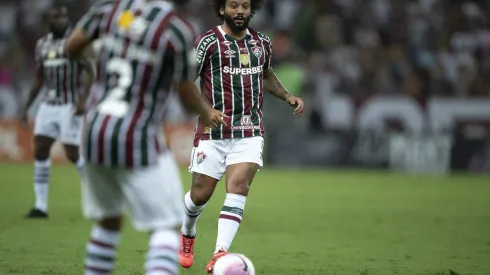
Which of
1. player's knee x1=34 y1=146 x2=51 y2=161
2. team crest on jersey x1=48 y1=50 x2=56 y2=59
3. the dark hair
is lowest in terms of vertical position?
A: player's knee x1=34 y1=146 x2=51 y2=161

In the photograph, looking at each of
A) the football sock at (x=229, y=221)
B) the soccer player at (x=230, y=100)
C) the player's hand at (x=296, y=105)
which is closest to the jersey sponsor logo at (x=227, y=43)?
the soccer player at (x=230, y=100)

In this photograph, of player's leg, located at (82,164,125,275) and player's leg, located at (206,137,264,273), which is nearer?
player's leg, located at (82,164,125,275)

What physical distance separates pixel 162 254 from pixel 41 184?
7047 millimetres

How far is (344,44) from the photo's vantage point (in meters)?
23.7

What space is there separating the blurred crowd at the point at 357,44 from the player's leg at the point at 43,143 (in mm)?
10018

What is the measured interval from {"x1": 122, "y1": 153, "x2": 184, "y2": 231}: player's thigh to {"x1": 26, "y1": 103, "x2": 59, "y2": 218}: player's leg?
683cm

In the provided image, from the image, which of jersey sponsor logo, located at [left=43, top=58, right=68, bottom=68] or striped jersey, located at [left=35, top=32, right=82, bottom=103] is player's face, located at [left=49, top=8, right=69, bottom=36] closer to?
striped jersey, located at [left=35, top=32, right=82, bottom=103]

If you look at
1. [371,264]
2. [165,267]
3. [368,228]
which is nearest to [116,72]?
[165,267]

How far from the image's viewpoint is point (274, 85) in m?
8.40

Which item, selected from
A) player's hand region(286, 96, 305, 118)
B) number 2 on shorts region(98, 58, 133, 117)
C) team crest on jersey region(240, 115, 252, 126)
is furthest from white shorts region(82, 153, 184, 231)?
player's hand region(286, 96, 305, 118)

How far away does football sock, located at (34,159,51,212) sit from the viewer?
11.8 metres

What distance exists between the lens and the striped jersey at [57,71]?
12000 millimetres

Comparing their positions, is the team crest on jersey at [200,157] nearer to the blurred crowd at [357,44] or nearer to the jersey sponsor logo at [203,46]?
the jersey sponsor logo at [203,46]

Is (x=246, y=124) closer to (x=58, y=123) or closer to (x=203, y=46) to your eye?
(x=203, y=46)
